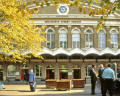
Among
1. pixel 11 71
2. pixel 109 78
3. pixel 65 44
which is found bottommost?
pixel 11 71

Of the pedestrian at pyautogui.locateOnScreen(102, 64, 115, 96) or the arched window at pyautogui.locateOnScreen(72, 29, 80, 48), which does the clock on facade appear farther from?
the pedestrian at pyautogui.locateOnScreen(102, 64, 115, 96)

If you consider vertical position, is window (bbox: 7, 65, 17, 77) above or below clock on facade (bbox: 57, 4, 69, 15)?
below

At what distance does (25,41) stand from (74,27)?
2079cm

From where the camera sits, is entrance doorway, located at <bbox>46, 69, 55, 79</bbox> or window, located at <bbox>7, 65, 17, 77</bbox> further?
window, located at <bbox>7, 65, 17, 77</bbox>

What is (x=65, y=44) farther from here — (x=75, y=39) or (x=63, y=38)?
(x=75, y=39)

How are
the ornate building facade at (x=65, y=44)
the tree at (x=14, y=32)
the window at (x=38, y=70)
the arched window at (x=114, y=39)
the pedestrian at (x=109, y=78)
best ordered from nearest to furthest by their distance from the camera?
the pedestrian at (x=109, y=78) < the tree at (x=14, y=32) < the ornate building facade at (x=65, y=44) < the window at (x=38, y=70) < the arched window at (x=114, y=39)

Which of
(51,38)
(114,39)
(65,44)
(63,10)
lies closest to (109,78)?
(65,44)

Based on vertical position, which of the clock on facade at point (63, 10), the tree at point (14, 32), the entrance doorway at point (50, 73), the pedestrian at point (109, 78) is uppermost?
the clock on facade at point (63, 10)

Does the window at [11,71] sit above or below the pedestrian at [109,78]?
below

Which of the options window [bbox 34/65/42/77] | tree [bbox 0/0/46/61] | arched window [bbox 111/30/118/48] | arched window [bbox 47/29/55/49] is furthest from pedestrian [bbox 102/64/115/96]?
arched window [bbox 111/30/118/48]

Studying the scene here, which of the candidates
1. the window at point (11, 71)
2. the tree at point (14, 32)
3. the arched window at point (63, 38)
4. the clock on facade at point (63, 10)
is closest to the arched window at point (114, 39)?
the arched window at point (63, 38)

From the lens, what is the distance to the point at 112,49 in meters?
35.4

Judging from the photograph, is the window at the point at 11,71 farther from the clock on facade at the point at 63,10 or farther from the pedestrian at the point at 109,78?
the pedestrian at the point at 109,78

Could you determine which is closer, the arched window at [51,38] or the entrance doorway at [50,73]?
the entrance doorway at [50,73]
